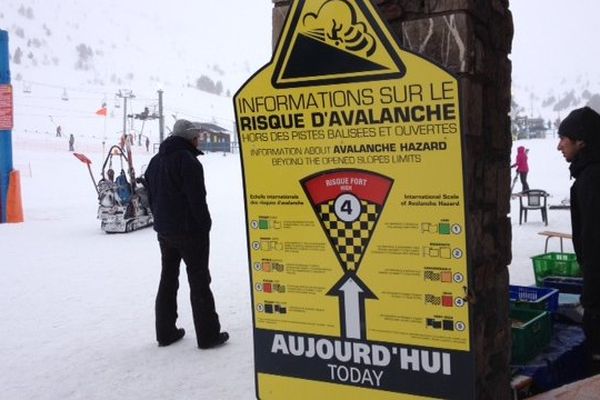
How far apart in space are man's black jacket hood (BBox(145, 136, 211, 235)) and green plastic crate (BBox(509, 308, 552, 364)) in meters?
2.37

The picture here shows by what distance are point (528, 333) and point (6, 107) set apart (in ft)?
44.2

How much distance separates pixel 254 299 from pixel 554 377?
1.86 meters

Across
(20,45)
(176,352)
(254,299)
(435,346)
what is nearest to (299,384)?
(254,299)

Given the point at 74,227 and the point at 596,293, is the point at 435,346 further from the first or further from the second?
the point at 74,227

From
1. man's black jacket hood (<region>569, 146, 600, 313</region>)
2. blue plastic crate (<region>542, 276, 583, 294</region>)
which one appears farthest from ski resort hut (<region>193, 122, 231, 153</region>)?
man's black jacket hood (<region>569, 146, 600, 313</region>)

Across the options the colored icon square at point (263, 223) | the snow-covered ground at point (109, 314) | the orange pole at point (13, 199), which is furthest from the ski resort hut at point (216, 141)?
the colored icon square at point (263, 223)

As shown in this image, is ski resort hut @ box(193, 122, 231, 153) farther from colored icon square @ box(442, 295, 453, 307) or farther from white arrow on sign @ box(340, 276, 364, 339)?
colored icon square @ box(442, 295, 453, 307)

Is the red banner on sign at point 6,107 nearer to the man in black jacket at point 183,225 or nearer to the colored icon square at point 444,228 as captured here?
the man in black jacket at point 183,225

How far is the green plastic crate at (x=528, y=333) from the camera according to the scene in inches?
126

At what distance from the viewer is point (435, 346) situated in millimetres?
2230

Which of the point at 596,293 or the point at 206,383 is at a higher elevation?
the point at 596,293

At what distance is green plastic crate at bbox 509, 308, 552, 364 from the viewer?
126 inches

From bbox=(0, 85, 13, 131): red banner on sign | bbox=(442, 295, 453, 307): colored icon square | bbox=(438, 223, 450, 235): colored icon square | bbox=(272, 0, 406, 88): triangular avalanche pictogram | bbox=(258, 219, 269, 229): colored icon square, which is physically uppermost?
bbox=(0, 85, 13, 131): red banner on sign

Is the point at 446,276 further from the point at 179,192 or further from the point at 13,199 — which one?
the point at 13,199
